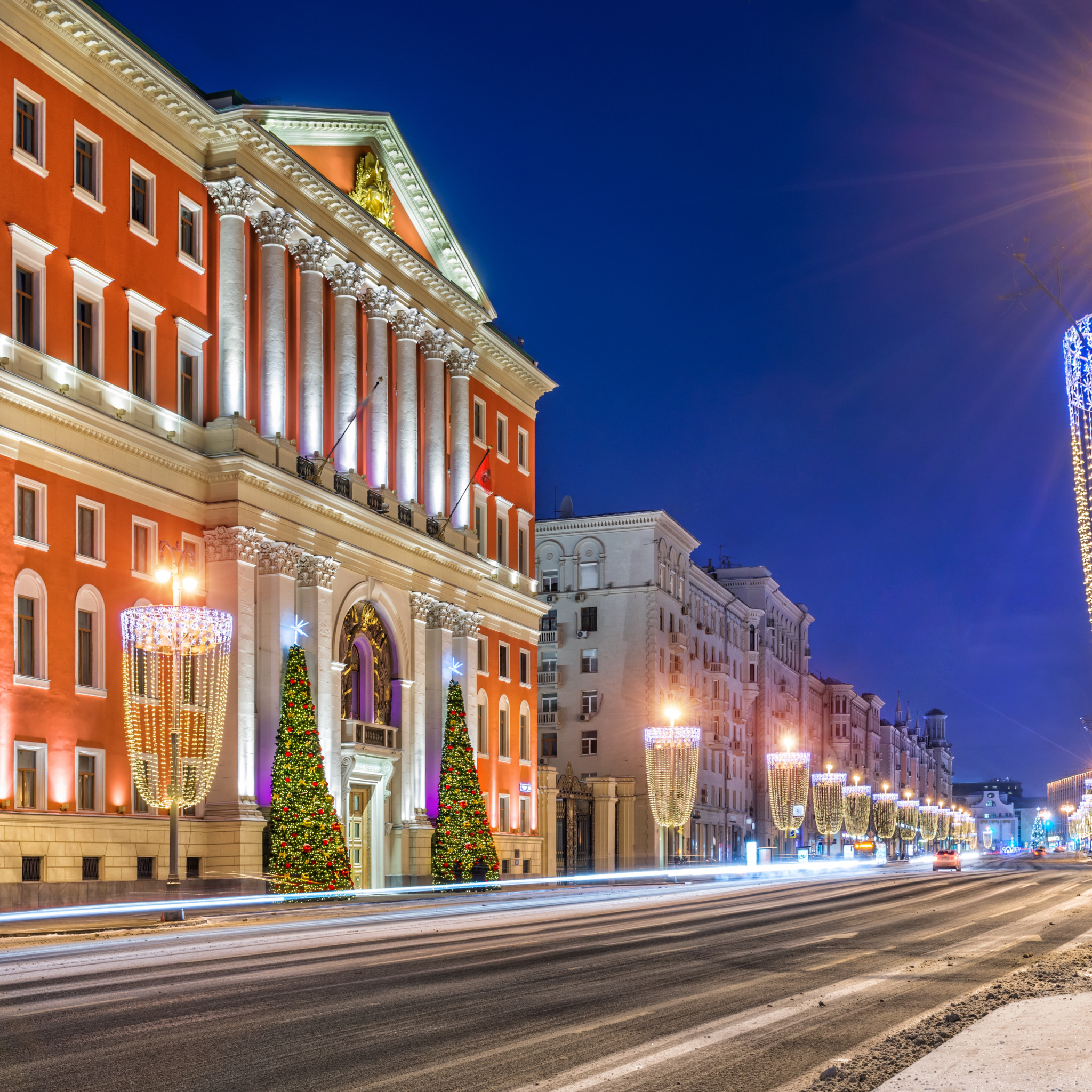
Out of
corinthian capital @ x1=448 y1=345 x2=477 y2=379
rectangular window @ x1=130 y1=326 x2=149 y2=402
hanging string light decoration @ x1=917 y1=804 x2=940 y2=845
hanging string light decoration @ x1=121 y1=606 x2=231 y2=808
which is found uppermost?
corinthian capital @ x1=448 y1=345 x2=477 y2=379

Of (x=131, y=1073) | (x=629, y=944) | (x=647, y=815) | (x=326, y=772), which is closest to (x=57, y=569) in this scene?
(x=326, y=772)

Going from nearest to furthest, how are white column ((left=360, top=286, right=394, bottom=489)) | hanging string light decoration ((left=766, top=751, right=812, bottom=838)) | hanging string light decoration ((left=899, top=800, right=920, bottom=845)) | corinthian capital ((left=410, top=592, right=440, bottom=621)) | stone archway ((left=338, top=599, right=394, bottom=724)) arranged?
stone archway ((left=338, top=599, right=394, bottom=724))
white column ((left=360, top=286, right=394, bottom=489))
corinthian capital ((left=410, top=592, right=440, bottom=621))
hanging string light decoration ((left=766, top=751, right=812, bottom=838))
hanging string light decoration ((left=899, top=800, right=920, bottom=845))

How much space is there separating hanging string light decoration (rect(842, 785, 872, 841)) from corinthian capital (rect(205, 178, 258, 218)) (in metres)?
86.2

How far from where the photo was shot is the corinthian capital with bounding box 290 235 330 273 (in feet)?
151

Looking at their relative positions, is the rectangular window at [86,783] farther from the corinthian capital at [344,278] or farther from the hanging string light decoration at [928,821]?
the hanging string light decoration at [928,821]

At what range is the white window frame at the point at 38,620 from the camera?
3381 cm

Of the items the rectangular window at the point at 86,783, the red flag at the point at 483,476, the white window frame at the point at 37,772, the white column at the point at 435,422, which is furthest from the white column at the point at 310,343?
the white window frame at the point at 37,772

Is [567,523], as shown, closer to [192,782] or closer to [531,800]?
[531,800]

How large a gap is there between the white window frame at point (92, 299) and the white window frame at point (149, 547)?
13.2ft

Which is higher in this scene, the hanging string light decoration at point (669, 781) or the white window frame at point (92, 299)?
the white window frame at point (92, 299)

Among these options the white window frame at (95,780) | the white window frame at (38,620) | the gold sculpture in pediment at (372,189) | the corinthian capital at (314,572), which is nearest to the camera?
the white window frame at (38,620)

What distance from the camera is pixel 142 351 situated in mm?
39375

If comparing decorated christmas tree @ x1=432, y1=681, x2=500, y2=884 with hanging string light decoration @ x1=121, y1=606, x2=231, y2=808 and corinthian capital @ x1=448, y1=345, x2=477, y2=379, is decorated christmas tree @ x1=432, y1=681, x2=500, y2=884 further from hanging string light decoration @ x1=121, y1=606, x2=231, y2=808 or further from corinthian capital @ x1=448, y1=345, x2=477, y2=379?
corinthian capital @ x1=448, y1=345, x2=477, y2=379

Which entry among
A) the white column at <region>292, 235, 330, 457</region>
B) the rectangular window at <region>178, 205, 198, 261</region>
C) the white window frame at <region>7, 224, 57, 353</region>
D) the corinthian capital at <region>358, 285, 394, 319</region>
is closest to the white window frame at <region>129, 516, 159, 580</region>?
the white window frame at <region>7, 224, 57, 353</region>
